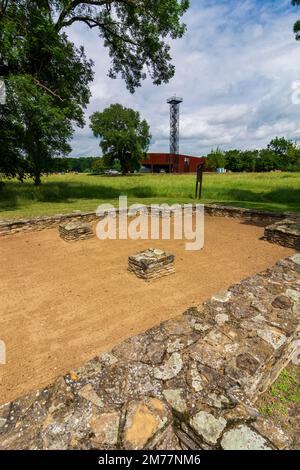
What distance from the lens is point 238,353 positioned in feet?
8.67

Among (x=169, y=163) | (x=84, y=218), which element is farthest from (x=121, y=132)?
(x=84, y=218)

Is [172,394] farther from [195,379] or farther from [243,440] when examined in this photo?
[243,440]

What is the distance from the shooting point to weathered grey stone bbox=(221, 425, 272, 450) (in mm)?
1761

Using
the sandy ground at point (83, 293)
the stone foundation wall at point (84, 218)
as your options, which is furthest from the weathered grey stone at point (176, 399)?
the stone foundation wall at point (84, 218)

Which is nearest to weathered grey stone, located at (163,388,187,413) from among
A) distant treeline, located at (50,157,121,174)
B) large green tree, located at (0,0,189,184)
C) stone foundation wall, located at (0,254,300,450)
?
stone foundation wall, located at (0,254,300,450)

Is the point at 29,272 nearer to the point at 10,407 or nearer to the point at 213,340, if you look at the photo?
the point at 10,407

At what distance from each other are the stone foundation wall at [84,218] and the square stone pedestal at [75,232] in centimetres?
165

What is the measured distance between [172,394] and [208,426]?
1.25 feet

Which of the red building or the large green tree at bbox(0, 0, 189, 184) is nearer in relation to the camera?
the large green tree at bbox(0, 0, 189, 184)

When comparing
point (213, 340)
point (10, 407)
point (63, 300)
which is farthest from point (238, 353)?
point (63, 300)

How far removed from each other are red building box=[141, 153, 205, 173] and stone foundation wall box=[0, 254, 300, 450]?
186 feet

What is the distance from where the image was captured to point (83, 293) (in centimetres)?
483

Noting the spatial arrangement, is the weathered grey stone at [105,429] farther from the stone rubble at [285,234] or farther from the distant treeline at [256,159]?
the distant treeline at [256,159]

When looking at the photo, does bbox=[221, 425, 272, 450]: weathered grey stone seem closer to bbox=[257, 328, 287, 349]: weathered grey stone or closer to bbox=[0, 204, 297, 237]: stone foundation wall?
bbox=[257, 328, 287, 349]: weathered grey stone
